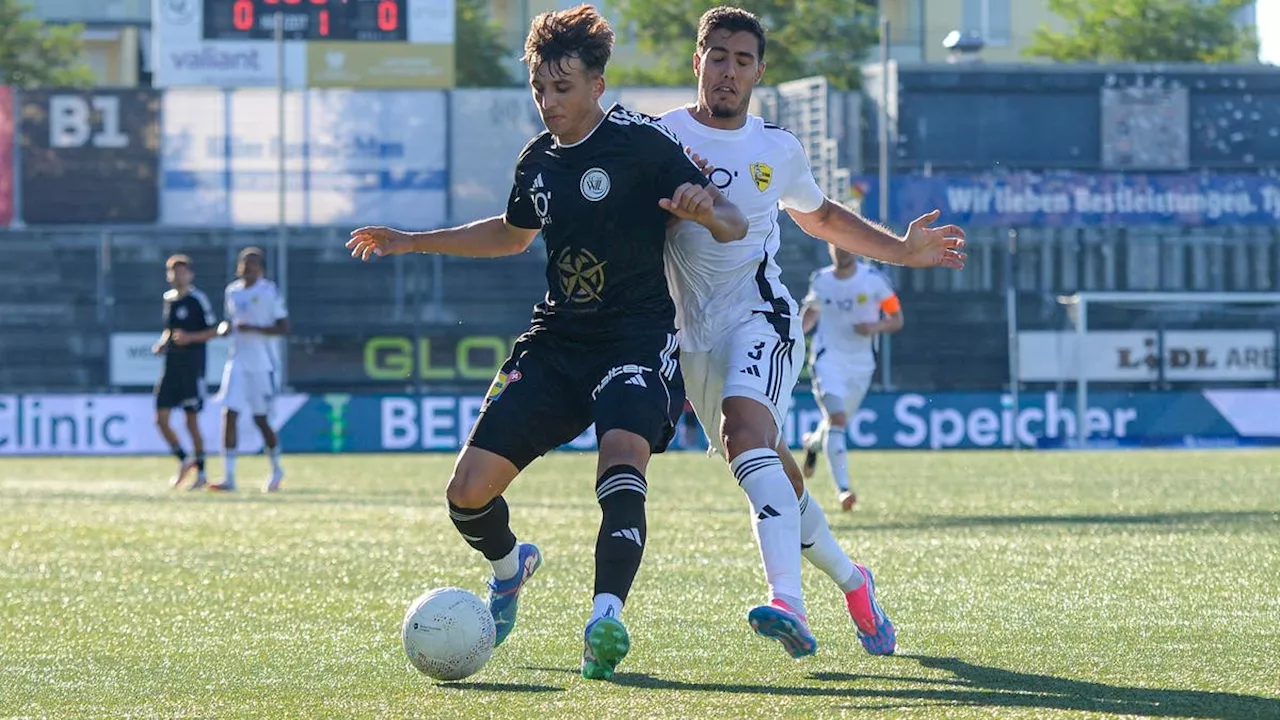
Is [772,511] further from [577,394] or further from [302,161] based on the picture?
[302,161]

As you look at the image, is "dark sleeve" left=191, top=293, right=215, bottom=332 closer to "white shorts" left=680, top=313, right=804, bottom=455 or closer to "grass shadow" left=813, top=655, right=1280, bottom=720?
"white shorts" left=680, top=313, right=804, bottom=455

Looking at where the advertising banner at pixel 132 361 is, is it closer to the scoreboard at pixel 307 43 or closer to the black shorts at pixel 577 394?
the scoreboard at pixel 307 43

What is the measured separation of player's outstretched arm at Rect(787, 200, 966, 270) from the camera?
675 cm

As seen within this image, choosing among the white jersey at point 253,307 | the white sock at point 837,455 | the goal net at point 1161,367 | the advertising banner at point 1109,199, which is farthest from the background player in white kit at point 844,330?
the advertising banner at point 1109,199

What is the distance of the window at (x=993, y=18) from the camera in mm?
64125

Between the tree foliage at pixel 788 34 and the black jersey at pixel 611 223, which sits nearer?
the black jersey at pixel 611 223

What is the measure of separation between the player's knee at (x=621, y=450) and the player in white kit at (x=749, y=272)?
0.38 m

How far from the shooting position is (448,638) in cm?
607

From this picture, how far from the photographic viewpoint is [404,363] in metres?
34.6

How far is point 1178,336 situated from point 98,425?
699 inches

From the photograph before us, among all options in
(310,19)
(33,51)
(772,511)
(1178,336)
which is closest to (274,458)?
(772,511)

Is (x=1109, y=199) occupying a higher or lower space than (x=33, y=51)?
lower

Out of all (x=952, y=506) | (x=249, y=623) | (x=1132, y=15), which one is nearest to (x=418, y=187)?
(x=1132, y=15)

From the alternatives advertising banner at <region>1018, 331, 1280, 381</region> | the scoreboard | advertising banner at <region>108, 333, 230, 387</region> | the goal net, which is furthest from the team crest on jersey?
the scoreboard
